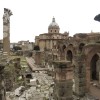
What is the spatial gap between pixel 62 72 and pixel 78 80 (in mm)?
6068

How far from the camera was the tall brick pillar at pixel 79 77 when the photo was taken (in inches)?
534

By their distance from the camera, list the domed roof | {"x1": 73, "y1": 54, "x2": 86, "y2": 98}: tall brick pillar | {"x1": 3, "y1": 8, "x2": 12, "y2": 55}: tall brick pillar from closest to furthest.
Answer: {"x1": 73, "y1": 54, "x2": 86, "y2": 98}: tall brick pillar, {"x1": 3, "y1": 8, "x2": 12, "y2": 55}: tall brick pillar, the domed roof

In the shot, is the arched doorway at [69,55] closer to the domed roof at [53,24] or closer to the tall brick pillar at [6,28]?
the tall brick pillar at [6,28]

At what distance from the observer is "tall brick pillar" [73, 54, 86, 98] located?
1357cm

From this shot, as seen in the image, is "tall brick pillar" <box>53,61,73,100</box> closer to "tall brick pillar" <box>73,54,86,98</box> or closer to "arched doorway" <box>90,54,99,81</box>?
"tall brick pillar" <box>73,54,86,98</box>

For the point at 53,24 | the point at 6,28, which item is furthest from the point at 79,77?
the point at 53,24

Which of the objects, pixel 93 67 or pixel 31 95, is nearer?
pixel 31 95

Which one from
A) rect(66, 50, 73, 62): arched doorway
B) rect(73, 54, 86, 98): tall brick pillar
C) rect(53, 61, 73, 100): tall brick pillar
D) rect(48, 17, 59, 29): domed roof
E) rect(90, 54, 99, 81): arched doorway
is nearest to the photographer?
rect(53, 61, 73, 100): tall brick pillar

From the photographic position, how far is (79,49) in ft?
81.5

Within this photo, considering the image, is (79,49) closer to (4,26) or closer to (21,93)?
(4,26)

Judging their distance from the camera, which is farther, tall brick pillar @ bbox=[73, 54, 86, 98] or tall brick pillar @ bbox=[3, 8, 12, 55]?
tall brick pillar @ bbox=[3, 8, 12, 55]

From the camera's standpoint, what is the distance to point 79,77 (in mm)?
13797

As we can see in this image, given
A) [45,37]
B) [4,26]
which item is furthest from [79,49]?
[45,37]

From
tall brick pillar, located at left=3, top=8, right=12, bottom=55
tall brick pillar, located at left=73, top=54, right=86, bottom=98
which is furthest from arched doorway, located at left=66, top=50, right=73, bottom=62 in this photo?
tall brick pillar, located at left=73, top=54, right=86, bottom=98
